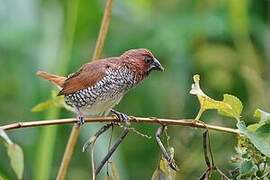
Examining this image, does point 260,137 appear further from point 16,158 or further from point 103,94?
point 103,94

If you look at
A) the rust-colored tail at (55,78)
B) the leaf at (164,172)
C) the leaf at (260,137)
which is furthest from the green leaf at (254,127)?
the rust-colored tail at (55,78)

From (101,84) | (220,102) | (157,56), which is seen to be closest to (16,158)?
(220,102)

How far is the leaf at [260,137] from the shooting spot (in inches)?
56.8

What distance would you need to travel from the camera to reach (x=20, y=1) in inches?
114

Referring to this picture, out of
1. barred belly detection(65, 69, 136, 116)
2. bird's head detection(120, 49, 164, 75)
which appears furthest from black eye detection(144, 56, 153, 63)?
barred belly detection(65, 69, 136, 116)

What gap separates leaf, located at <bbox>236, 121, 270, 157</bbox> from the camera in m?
1.44

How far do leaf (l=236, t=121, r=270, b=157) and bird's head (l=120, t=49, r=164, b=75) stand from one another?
2.01 ft

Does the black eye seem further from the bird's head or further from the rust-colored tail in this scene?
the rust-colored tail

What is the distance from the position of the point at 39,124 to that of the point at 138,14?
1.96m

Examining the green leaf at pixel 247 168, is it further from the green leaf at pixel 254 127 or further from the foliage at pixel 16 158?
the foliage at pixel 16 158

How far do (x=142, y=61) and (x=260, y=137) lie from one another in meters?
0.71

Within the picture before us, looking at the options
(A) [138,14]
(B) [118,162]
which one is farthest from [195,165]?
(A) [138,14]

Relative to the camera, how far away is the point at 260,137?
4.80 ft

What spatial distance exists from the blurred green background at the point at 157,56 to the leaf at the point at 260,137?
4.49 ft
